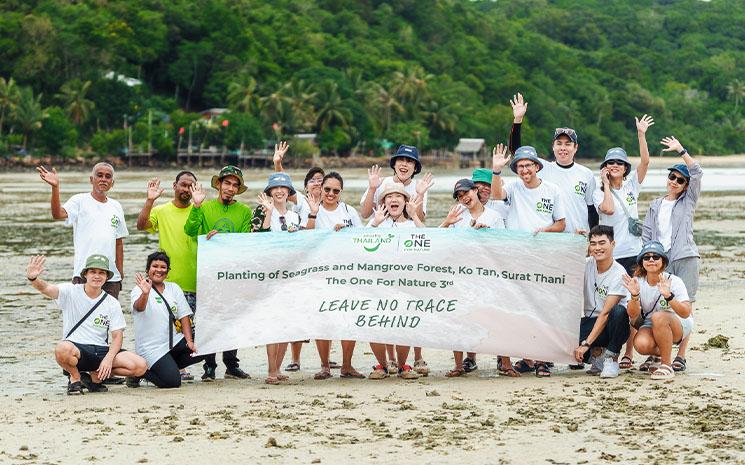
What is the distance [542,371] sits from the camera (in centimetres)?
980

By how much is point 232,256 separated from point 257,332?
645 millimetres

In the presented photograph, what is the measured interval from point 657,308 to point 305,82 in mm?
118929

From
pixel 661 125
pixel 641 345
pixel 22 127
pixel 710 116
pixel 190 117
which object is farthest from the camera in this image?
pixel 710 116

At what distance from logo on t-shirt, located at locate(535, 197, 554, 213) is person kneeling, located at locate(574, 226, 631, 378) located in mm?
382

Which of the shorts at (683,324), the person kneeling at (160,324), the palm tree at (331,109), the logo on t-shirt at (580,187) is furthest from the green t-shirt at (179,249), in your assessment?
the palm tree at (331,109)

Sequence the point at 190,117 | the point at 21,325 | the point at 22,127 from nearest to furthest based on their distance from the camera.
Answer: the point at 21,325 → the point at 22,127 → the point at 190,117

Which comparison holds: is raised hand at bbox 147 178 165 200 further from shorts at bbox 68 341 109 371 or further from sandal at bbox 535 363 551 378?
sandal at bbox 535 363 551 378

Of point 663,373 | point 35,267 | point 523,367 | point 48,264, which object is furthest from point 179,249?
point 48,264

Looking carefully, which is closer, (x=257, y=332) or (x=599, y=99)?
(x=257, y=332)

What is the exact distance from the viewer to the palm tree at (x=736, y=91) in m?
197

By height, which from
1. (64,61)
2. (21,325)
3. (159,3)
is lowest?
(21,325)

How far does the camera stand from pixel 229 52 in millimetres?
132375

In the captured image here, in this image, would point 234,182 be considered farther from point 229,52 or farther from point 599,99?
point 599,99

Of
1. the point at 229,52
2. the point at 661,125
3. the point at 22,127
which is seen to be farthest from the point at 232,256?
the point at 661,125
